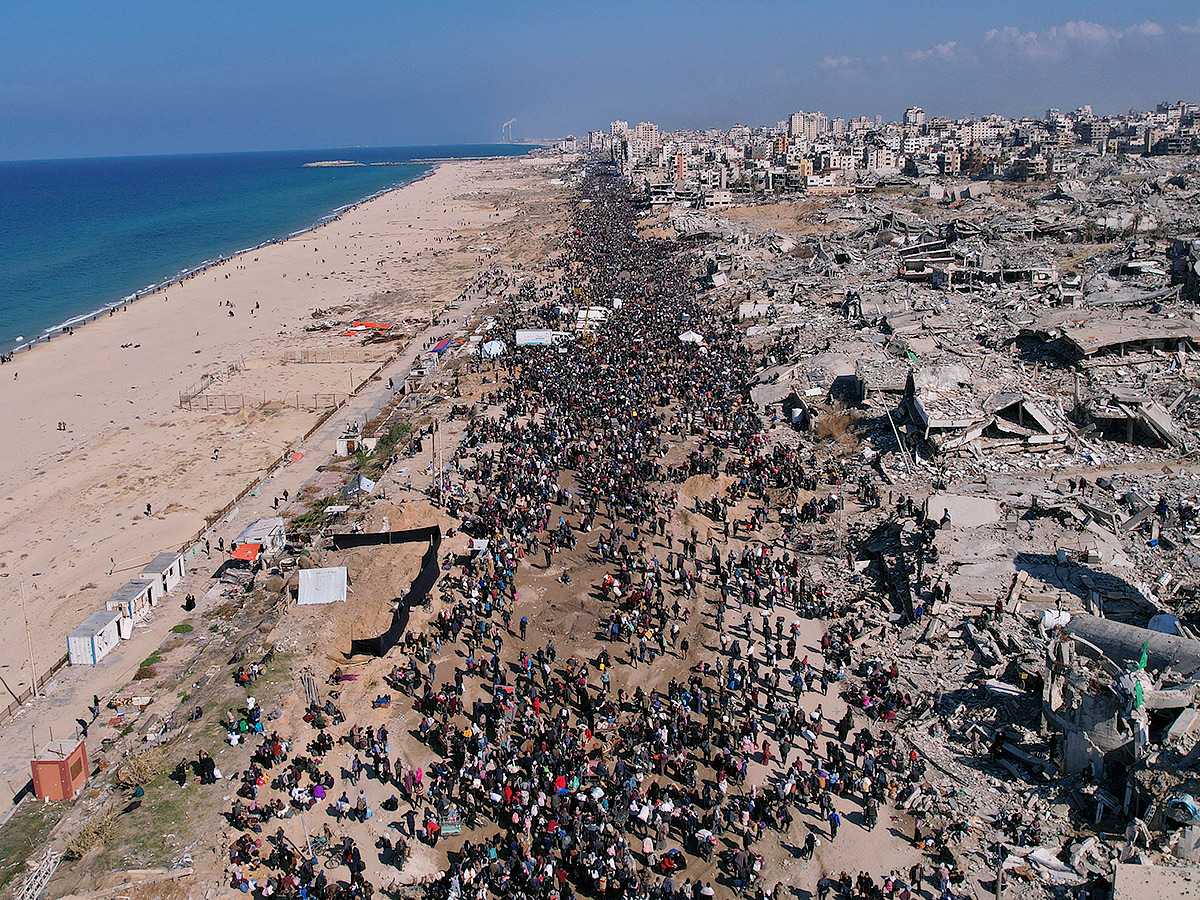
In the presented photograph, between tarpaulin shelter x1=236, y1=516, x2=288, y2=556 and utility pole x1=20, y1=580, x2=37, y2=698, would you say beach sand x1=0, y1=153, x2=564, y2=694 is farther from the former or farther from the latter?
tarpaulin shelter x1=236, y1=516, x2=288, y2=556

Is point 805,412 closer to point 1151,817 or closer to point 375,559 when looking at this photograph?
point 375,559

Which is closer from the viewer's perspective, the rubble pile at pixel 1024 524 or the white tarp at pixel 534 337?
the rubble pile at pixel 1024 524

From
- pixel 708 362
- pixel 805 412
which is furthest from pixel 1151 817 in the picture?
pixel 708 362

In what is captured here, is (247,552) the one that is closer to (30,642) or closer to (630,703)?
(30,642)

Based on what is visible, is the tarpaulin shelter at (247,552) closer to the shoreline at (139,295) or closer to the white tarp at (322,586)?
the white tarp at (322,586)

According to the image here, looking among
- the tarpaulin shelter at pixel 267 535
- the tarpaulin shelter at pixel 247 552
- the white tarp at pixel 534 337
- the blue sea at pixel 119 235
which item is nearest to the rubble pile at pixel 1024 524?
the white tarp at pixel 534 337
